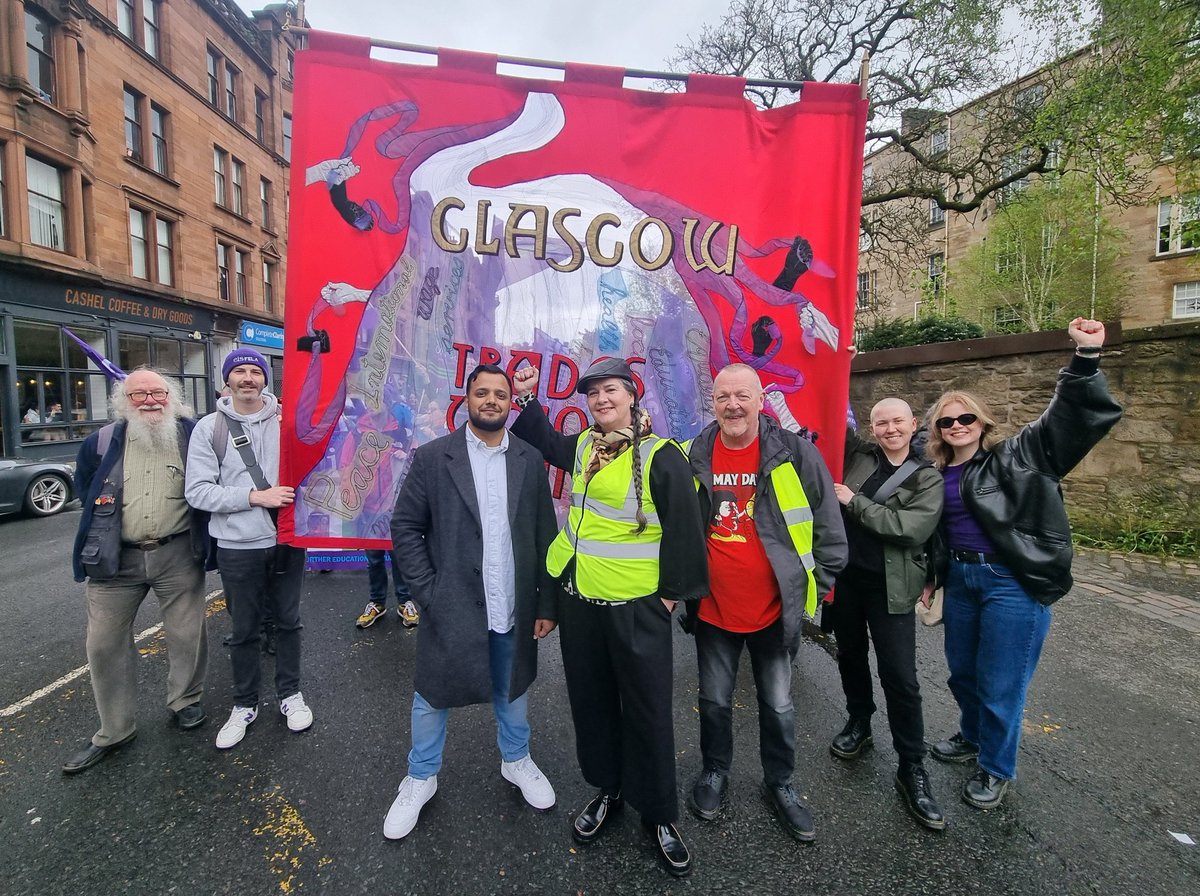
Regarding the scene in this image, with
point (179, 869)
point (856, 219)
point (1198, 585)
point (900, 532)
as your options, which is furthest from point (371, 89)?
point (1198, 585)

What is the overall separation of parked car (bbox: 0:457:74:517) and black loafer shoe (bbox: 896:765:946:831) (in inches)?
425

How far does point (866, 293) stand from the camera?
2350cm

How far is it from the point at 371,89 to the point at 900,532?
3323 mm

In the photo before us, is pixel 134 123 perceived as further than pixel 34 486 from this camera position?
Yes

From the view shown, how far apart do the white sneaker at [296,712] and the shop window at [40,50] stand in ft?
62.0

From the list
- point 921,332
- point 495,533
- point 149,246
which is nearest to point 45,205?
point 149,246

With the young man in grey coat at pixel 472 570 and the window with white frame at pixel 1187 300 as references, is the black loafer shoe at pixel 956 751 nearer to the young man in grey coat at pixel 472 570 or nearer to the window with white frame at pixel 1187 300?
the young man in grey coat at pixel 472 570

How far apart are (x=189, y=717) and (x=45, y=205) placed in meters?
17.9

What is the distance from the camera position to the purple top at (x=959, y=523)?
2.58 meters

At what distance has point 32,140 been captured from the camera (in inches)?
525

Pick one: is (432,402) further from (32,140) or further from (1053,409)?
(32,140)

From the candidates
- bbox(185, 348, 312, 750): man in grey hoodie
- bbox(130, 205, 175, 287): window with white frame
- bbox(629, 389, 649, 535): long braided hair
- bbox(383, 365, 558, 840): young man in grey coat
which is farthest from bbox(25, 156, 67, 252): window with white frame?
bbox(629, 389, 649, 535): long braided hair

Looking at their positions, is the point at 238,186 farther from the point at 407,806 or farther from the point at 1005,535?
the point at 1005,535

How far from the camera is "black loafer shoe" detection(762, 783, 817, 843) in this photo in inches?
92.8
